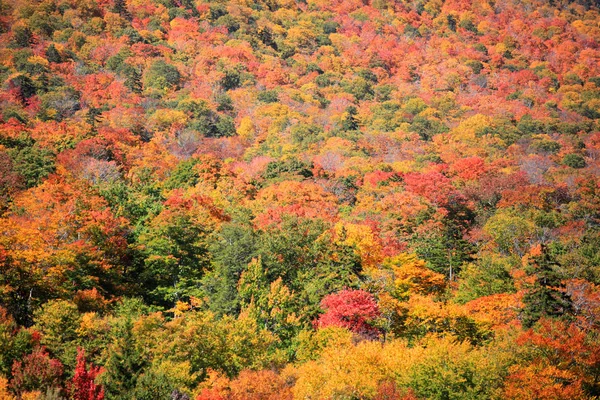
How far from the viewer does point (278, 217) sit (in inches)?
2062

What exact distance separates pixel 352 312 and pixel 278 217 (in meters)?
16.1

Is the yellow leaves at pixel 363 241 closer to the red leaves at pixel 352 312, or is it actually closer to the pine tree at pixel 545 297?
the red leaves at pixel 352 312

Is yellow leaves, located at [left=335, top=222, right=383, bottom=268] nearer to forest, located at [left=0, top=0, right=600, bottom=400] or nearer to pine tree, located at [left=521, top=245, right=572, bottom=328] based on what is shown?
forest, located at [left=0, top=0, right=600, bottom=400]

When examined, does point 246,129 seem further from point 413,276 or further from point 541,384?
point 541,384

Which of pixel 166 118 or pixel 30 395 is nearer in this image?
pixel 30 395

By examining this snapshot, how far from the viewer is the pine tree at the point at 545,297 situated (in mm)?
36812

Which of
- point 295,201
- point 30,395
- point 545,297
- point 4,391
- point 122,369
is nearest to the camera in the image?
point 4,391

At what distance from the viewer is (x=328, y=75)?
4879 inches

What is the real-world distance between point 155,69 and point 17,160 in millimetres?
57045

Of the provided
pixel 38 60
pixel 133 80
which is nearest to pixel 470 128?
pixel 133 80

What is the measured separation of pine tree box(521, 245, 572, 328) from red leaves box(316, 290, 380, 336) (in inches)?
362

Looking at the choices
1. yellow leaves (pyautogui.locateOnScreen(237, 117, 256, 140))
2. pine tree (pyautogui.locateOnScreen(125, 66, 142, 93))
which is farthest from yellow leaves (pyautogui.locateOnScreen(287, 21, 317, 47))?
yellow leaves (pyautogui.locateOnScreen(237, 117, 256, 140))

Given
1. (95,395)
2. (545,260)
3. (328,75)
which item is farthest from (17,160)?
(328,75)

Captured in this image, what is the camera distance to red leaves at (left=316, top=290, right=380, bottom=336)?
3825cm
